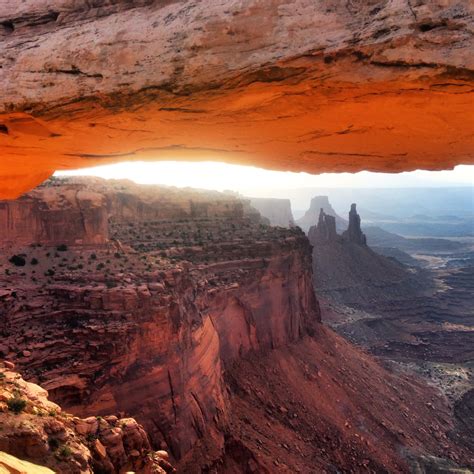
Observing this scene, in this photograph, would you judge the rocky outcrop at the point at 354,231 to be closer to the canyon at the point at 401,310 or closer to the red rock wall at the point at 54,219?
the canyon at the point at 401,310

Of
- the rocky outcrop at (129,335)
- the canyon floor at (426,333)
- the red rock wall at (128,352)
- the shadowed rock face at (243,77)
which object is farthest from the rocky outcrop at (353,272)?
the shadowed rock face at (243,77)

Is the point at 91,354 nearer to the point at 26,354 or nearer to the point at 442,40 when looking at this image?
the point at 26,354

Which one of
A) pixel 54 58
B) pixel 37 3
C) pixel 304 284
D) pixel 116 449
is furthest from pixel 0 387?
pixel 304 284

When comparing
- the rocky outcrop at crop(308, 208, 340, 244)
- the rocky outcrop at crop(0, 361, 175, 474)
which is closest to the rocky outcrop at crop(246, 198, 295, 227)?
the rocky outcrop at crop(308, 208, 340, 244)

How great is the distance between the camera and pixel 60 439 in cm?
677

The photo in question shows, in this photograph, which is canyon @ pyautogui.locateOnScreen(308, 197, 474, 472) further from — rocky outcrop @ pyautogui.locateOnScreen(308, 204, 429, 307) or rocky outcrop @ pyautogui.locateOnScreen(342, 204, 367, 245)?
rocky outcrop @ pyautogui.locateOnScreen(342, 204, 367, 245)

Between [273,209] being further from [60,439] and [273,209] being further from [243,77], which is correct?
[243,77]

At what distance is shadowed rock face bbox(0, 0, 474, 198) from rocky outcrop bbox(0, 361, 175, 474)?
4.39m

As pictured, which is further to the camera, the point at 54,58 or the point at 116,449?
the point at 116,449

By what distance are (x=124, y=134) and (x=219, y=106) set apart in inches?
72.2

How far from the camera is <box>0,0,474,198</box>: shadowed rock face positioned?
4180 millimetres

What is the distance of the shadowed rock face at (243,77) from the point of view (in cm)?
418

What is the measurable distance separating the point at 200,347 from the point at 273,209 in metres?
117

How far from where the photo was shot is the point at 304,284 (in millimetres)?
35781
